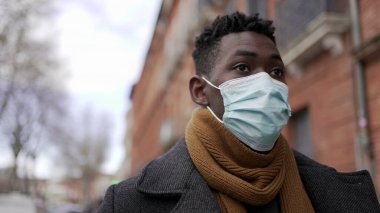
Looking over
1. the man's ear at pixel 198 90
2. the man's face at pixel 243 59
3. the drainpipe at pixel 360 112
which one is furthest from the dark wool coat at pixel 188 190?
the drainpipe at pixel 360 112

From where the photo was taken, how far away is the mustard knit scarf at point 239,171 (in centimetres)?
175

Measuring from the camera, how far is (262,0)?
10.8 m

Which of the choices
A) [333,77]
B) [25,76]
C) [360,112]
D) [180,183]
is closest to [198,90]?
[180,183]

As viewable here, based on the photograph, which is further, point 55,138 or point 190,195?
point 55,138

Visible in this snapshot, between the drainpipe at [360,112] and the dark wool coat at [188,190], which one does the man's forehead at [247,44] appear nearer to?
the dark wool coat at [188,190]

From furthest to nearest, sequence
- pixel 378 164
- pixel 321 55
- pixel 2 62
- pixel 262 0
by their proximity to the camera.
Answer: pixel 262 0
pixel 2 62
pixel 321 55
pixel 378 164

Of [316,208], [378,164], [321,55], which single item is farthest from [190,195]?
[321,55]

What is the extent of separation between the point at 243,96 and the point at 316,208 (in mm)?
582

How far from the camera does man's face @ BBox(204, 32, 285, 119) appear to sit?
1970mm

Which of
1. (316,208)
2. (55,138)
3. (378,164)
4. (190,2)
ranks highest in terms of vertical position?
(316,208)

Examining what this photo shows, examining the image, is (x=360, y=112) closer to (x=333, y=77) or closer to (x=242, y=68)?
(x=333, y=77)

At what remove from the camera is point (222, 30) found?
210 centimetres

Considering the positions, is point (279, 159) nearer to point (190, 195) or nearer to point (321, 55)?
Answer: point (190, 195)

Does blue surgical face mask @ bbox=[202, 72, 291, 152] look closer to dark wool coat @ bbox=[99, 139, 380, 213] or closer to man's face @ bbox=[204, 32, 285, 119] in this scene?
man's face @ bbox=[204, 32, 285, 119]
